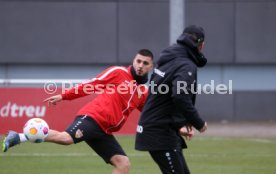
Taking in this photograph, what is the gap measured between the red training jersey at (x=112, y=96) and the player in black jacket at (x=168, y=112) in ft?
5.03

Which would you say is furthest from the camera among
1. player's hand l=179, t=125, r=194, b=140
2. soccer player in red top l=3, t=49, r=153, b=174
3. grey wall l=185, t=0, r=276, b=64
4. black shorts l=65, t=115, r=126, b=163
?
grey wall l=185, t=0, r=276, b=64

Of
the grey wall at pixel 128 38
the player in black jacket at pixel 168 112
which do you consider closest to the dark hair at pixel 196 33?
the player in black jacket at pixel 168 112

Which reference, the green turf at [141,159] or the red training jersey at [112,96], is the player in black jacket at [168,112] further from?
the green turf at [141,159]

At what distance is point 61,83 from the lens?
65.4 feet

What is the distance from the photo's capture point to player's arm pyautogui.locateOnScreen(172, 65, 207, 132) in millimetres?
7559

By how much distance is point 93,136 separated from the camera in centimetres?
952

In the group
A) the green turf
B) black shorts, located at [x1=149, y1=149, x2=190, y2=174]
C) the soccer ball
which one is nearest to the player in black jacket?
black shorts, located at [x1=149, y1=149, x2=190, y2=174]

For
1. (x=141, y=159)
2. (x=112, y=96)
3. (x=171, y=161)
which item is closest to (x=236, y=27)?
(x=141, y=159)

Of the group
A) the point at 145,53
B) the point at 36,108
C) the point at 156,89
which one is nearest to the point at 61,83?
the point at 36,108

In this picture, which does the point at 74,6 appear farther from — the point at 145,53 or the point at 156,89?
the point at 156,89

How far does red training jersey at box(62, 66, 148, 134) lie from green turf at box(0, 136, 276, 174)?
278 cm

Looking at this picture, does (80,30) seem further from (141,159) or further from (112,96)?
(112,96)

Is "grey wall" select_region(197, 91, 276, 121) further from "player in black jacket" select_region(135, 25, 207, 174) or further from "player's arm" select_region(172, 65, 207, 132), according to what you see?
"player's arm" select_region(172, 65, 207, 132)

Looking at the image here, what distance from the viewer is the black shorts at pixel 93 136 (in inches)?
372
